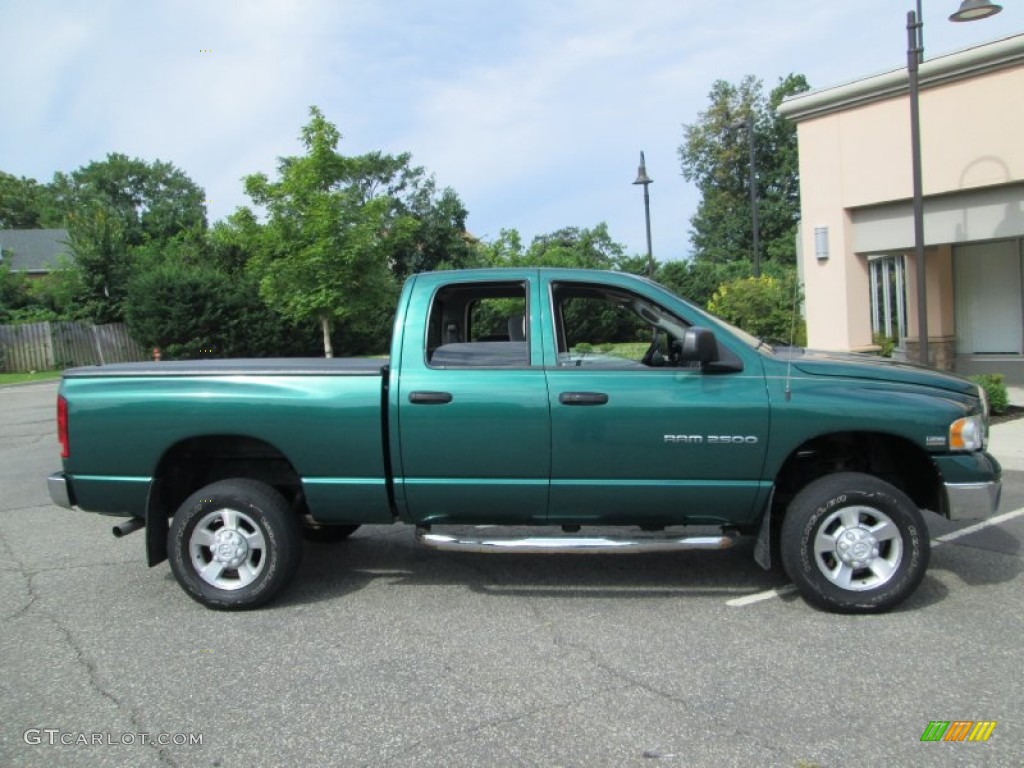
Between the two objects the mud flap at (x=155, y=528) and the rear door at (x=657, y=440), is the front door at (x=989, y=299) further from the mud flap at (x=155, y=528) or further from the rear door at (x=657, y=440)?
the mud flap at (x=155, y=528)

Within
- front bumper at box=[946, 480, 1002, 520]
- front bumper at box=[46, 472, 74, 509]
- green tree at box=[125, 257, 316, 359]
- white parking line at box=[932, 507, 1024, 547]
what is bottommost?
white parking line at box=[932, 507, 1024, 547]

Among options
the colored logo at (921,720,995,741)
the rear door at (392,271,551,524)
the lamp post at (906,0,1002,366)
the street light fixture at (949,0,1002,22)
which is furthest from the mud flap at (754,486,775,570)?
the street light fixture at (949,0,1002,22)

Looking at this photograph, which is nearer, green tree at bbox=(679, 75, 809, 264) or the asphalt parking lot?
the asphalt parking lot

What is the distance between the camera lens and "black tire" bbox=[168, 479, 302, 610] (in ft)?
15.9

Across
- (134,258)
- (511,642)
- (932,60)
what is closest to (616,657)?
(511,642)

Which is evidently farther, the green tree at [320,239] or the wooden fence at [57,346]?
the wooden fence at [57,346]

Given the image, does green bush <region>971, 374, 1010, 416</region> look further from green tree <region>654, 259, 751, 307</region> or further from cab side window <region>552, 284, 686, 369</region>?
green tree <region>654, 259, 751, 307</region>

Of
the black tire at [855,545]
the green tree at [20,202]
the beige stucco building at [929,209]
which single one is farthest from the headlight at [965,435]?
the green tree at [20,202]

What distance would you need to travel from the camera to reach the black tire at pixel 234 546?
4852 millimetres

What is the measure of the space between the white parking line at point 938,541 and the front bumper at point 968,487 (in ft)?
3.41

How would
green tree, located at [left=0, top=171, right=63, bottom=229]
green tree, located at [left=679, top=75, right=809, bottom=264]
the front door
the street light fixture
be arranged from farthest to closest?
green tree, located at [left=0, top=171, right=63, bottom=229] < green tree, located at [left=679, top=75, right=809, bottom=264] < the front door < the street light fixture

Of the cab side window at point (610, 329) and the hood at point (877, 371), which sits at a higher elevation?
the cab side window at point (610, 329)

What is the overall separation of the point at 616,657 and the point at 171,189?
300ft

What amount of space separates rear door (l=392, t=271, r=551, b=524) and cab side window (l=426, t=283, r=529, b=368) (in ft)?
0.04
